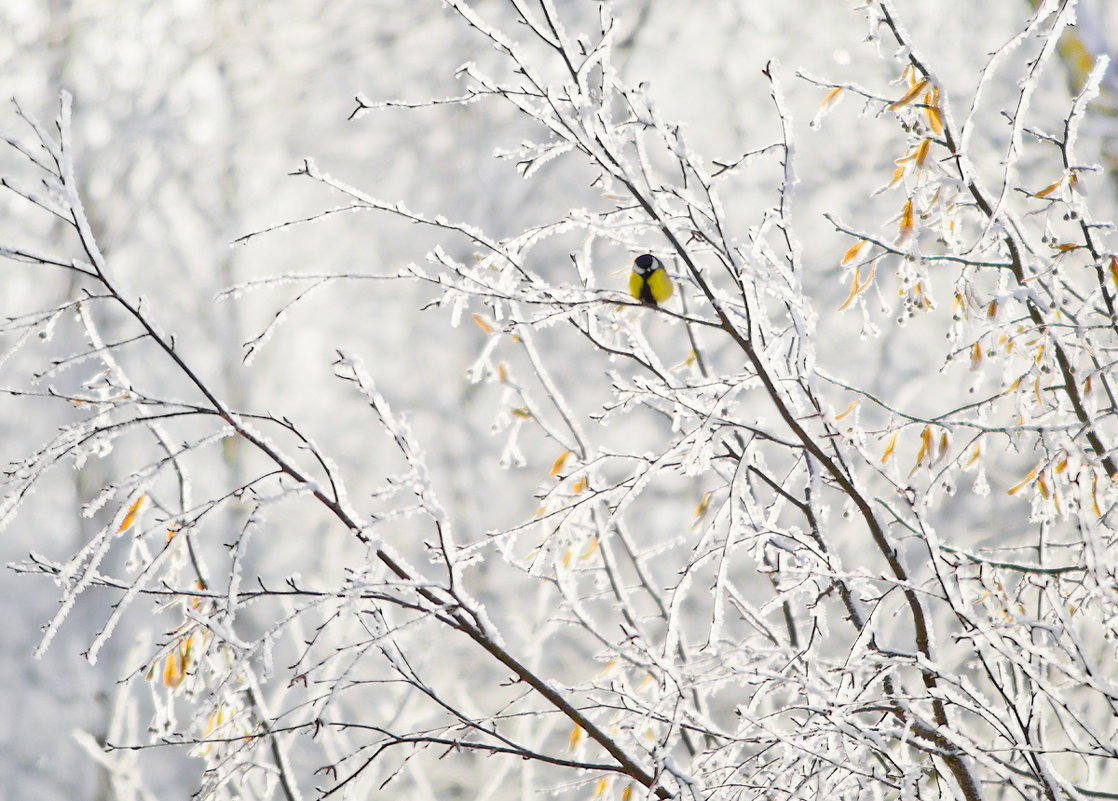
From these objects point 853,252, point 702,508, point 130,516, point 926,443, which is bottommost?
point 130,516

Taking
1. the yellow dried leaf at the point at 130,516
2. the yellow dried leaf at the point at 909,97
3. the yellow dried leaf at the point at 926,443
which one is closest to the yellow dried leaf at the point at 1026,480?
the yellow dried leaf at the point at 926,443

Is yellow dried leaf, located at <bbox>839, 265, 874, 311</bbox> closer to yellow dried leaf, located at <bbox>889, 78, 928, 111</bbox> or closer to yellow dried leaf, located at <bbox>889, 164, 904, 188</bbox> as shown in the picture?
yellow dried leaf, located at <bbox>889, 164, 904, 188</bbox>

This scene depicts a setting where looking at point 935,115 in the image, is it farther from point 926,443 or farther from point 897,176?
point 926,443

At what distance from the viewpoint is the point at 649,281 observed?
5.16ft

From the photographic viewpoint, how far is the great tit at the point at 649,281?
5.09ft

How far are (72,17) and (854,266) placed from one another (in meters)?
8.27

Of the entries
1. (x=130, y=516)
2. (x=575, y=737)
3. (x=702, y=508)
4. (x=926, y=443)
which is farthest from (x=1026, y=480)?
(x=130, y=516)

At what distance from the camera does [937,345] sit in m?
6.78

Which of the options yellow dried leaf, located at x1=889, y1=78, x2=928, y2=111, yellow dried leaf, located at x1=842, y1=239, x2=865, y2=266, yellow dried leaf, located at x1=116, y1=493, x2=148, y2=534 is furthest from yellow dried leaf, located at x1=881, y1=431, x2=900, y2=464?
yellow dried leaf, located at x1=116, y1=493, x2=148, y2=534

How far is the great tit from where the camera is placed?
61.1 inches

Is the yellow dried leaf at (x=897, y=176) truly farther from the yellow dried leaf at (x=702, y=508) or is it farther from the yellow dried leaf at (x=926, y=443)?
the yellow dried leaf at (x=702, y=508)

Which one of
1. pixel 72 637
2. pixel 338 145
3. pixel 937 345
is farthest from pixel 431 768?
pixel 338 145

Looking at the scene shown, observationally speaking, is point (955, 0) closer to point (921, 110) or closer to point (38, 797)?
point (921, 110)

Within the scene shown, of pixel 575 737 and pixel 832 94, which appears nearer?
pixel 832 94
